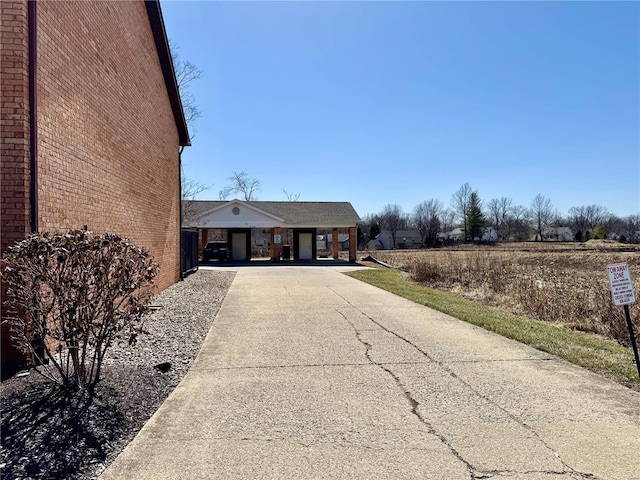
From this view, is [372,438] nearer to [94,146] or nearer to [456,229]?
[94,146]

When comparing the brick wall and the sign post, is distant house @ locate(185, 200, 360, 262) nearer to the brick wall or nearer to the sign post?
the sign post

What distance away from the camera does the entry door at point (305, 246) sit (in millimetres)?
35156

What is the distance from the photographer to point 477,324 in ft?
29.1

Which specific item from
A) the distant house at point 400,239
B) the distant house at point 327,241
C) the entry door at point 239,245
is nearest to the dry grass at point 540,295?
the entry door at point 239,245

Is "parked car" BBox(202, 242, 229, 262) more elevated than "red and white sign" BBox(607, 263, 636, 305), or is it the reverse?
"parked car" BBox(202, 242, 229, 262)

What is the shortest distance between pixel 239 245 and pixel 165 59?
23.0 m

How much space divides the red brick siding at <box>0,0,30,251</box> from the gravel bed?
1.90 metres

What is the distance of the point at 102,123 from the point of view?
8148 millimetres

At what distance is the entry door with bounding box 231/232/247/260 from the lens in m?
35.5

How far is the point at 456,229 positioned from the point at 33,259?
432ft

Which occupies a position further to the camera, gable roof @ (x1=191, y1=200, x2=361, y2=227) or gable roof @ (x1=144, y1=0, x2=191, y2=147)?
gable roof @ (x1=191, y1=200, x2=361, y2=227)

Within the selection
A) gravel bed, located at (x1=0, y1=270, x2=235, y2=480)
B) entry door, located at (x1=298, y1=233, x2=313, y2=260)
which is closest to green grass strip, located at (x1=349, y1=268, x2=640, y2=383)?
gravel bed, located at (x1=0, y1=270, x2=235, y2=480)

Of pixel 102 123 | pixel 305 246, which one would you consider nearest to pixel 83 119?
pixel 102 123

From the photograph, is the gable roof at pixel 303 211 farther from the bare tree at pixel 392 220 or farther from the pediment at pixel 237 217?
the bare tree at pixel 392 220
